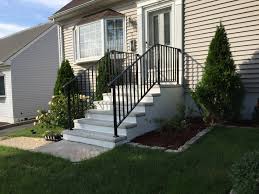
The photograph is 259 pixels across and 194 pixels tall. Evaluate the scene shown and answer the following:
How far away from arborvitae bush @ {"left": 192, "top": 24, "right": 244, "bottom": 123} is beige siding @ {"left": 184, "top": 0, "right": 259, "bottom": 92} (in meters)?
0.48

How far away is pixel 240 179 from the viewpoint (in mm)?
3018

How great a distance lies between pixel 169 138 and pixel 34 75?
11835 millimetres

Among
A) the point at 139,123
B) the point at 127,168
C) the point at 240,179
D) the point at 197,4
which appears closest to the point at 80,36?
the point at 197,4

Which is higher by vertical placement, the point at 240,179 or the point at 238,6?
the point at 238,6

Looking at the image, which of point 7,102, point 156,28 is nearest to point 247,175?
point 156,28

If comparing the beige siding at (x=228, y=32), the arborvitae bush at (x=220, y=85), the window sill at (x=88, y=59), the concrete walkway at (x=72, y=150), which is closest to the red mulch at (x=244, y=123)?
the arborvitae bush at (x=220, y=85)

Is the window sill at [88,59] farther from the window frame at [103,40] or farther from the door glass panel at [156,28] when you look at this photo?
the door glass panel at [156,28]

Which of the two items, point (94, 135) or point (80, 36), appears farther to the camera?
point (80, 36)

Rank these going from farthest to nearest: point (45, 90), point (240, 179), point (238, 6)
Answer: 1. point (45, 90)
2. point (238, 6)
3. point (240, 179)

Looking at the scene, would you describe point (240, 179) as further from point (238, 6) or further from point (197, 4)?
point (197, 4)

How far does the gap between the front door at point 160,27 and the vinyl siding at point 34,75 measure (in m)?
8.97

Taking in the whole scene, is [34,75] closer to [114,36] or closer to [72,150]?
[114,36]

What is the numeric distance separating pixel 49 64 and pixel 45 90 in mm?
1480

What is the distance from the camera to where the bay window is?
938 cm
